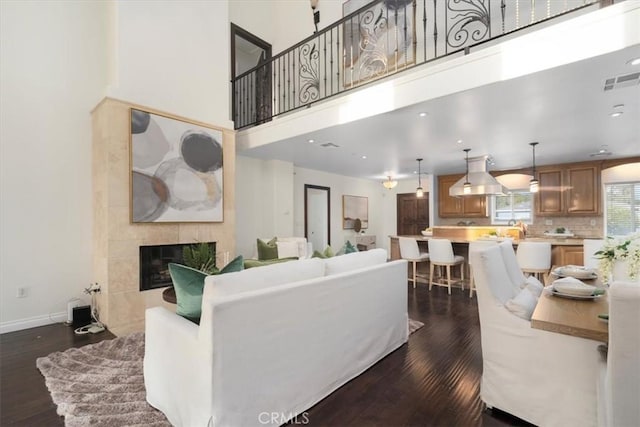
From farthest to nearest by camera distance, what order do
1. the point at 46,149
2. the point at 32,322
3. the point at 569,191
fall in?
the point at 569,191
the point at 46,149
the point at 32,322

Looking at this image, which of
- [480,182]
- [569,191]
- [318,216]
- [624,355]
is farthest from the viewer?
[318,216]

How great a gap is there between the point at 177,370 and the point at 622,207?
316 inches

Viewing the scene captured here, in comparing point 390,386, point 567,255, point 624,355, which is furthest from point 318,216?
point 624,355

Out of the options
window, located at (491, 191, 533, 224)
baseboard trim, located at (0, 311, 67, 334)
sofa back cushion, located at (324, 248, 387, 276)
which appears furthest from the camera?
window, located at (491, 191, 533, 224)

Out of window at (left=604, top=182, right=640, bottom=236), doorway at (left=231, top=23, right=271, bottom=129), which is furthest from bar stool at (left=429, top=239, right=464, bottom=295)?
doorway at (left=231, top=23, right=271, bottom=129)

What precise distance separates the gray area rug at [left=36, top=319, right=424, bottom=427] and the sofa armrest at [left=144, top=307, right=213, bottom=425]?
13 centimetres

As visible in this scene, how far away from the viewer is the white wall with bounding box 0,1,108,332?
3.27m

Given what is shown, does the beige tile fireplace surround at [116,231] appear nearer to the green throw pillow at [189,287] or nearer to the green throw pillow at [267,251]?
the green throw pillow at [267,251]

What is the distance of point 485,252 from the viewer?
76.2 inches

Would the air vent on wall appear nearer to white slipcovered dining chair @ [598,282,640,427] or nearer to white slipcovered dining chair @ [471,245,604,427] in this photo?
white slipcovered dining chair @ [471,245,604,427]

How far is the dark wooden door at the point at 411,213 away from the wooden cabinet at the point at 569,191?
10.1 feet

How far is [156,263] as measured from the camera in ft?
12.5

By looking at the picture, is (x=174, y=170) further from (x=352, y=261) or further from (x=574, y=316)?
(x=574, y=316)

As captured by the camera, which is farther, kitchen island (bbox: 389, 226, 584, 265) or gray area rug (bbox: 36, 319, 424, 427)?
kitchen island (bbox: 389, 226, 584, 265)
